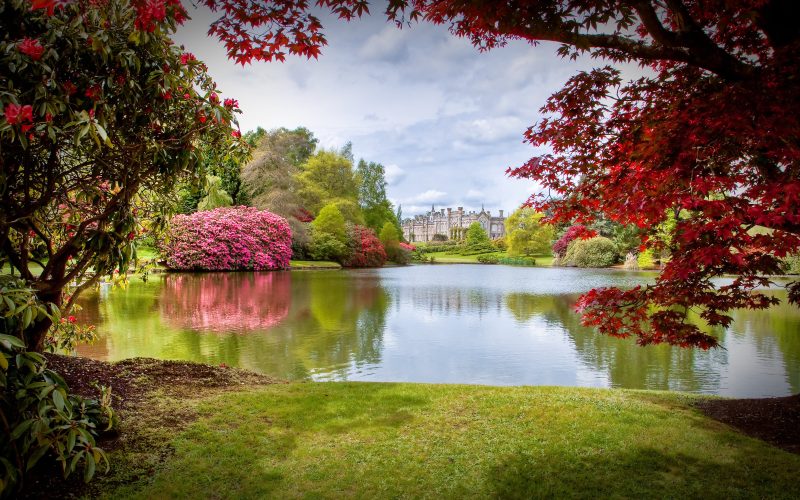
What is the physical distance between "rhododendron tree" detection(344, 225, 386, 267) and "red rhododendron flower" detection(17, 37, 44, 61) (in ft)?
110

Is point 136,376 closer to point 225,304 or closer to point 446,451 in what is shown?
point 446,451

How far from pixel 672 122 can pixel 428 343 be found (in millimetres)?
6546

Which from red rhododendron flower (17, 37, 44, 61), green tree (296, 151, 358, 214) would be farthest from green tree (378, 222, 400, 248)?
red rhododendron flower (17, 37, 44, 61)

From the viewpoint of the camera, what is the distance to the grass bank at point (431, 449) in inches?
119

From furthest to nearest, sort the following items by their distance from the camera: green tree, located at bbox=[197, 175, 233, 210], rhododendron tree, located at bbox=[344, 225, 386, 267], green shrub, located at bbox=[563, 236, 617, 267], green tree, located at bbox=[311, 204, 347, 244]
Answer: green shrub, located at bbox=[563, 236, 617, 267], rhododendron tree, located at bbox=[344, 225, 386, 267], green tree, located at bbox=[311, 204, 347, 244], green tree, located at bbox=[197, 175, 233, 210]

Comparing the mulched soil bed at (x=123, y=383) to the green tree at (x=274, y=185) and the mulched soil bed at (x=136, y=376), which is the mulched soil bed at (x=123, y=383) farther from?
the green tree at (x=274, y=185)

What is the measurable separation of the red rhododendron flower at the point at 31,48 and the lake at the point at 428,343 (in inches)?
194

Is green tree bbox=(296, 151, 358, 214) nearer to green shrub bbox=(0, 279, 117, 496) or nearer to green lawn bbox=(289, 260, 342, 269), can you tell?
green lawn bbox=(289, 260, 342, 269)

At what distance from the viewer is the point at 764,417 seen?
443 cm

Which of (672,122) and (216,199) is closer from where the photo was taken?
(672,122)

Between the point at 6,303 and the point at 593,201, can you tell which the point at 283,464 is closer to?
A: the point at 6,303

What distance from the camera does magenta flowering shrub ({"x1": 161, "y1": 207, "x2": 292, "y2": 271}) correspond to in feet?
84.0

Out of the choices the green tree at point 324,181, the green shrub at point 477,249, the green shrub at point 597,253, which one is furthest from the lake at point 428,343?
the green shrub at point 477,249

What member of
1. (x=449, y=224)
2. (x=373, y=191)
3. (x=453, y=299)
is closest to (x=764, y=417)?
(x=453, y=299)
